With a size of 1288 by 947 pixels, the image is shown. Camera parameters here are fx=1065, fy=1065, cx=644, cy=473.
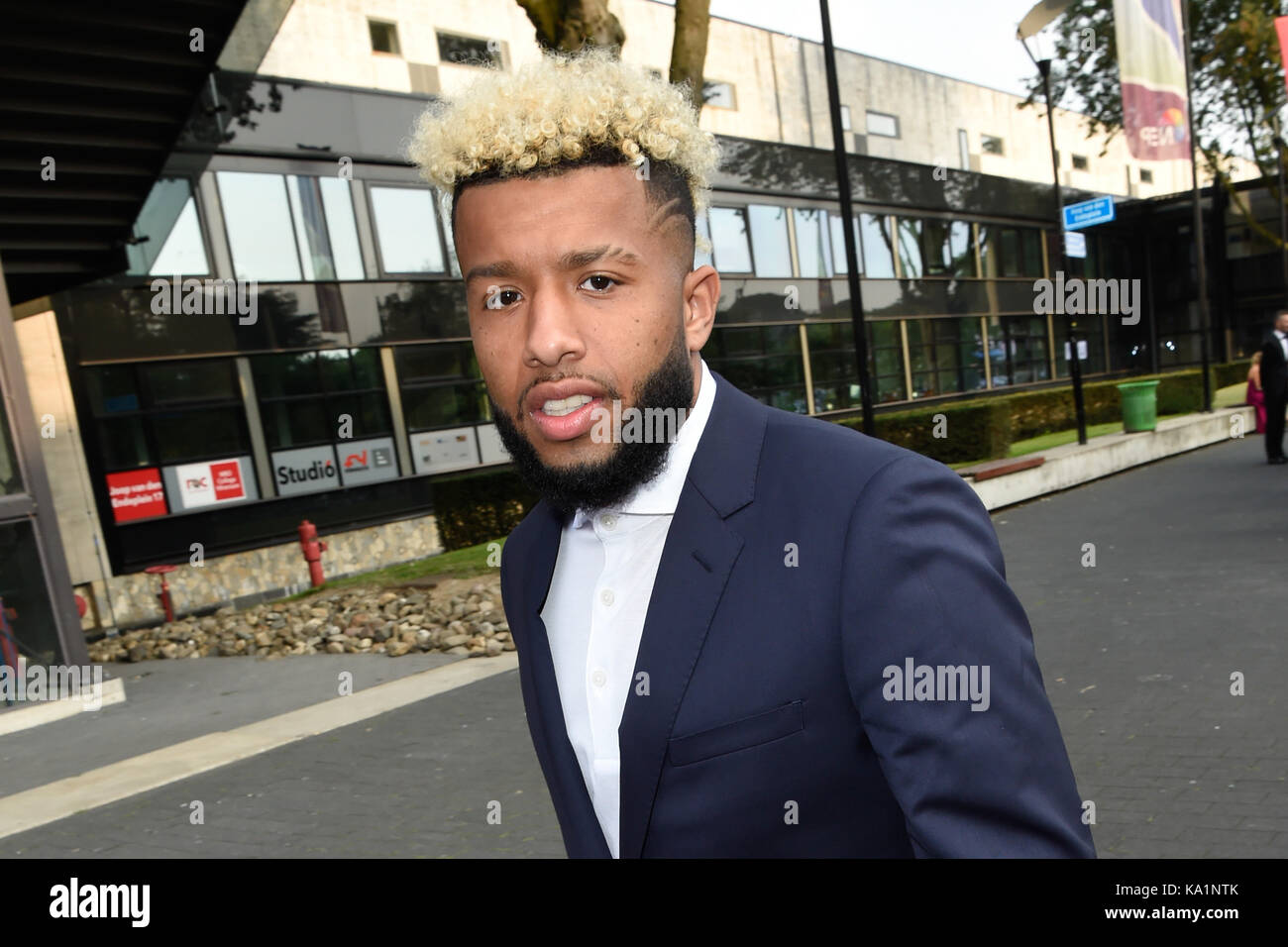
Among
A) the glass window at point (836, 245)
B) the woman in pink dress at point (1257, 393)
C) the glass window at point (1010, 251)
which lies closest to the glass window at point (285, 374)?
the woman in pink dress at point (1257, 393)

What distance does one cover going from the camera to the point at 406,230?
2153cm

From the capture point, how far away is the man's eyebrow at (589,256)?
4.76 ft

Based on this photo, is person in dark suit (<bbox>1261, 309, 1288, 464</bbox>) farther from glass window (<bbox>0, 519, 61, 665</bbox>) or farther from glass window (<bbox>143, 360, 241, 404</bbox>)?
glass window (<bbox>143, 360, 241, 404</bbox>)

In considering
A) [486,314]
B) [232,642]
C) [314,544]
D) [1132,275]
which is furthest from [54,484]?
[1132,275]

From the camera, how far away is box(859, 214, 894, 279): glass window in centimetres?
3338

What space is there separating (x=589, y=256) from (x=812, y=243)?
3111 centimetres

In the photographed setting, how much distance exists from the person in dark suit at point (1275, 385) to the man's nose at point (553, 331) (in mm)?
16868

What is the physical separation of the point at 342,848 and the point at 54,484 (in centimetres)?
1445

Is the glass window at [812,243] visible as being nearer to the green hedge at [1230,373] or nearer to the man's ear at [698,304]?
the green hedge at [1230,373]

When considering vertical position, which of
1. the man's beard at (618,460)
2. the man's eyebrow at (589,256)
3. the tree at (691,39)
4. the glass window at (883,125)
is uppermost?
the glass window at (883,125)

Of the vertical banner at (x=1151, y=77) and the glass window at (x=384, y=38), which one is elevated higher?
the glass window at (x=384, y=38)

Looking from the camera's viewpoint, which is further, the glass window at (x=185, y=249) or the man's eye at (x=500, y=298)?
the glass window at (x=185, y=249)

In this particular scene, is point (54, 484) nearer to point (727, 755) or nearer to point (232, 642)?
point (232, 642)

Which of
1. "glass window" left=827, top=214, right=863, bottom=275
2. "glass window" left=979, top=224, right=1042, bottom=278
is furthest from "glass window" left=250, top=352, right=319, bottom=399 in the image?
"glass window" left=979, top=224, right=1042, bottom=278
